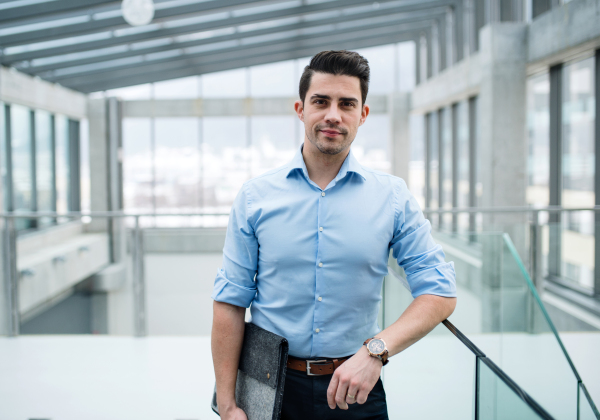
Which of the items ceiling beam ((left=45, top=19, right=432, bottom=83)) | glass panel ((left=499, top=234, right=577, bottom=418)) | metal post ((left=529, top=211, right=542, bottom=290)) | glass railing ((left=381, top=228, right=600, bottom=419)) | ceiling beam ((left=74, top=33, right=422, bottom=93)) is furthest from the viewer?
ceiling beam ((left=74, top=33, right=422, bottom=93))

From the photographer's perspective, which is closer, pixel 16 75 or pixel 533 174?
pixel 533 174

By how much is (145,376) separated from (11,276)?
1.80m

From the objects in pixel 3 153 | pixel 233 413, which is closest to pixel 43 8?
pixel 3 153

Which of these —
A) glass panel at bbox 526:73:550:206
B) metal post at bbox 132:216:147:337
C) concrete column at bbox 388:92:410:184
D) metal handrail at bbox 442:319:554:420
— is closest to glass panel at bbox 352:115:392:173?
concrete column at bbox 388:92:410:184

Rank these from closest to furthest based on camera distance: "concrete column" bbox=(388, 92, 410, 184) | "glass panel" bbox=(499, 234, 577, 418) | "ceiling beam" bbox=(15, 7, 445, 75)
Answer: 1. "glass panel" bbox=(499, 234, 577, 418)
2. "ceiling beam" bbox=(15, 7, 445, 75)
3. "concrete column" bbox=(388, 92, 410, 184)

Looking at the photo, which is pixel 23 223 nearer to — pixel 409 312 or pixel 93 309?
pixel 93 309

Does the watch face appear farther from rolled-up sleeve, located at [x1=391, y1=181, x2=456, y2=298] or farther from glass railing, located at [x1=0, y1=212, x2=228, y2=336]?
glass railing, located at [x1=0, y1=212, x2=228, y2=336]

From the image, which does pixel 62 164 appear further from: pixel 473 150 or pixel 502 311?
pixel 502 311

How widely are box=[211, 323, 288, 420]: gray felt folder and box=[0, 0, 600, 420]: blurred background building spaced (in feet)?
1.80

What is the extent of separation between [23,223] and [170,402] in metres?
7.76

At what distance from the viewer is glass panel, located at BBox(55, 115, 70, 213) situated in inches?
463

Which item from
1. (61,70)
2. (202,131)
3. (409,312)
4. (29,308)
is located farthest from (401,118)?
(409,312)

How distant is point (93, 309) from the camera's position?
225 inches

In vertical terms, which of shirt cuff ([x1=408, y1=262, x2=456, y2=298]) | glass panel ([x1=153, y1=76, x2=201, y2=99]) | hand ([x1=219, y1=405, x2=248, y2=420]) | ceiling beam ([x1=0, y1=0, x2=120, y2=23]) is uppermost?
glass panel ([x1=153, y1=76, x2=201, y2=99])
